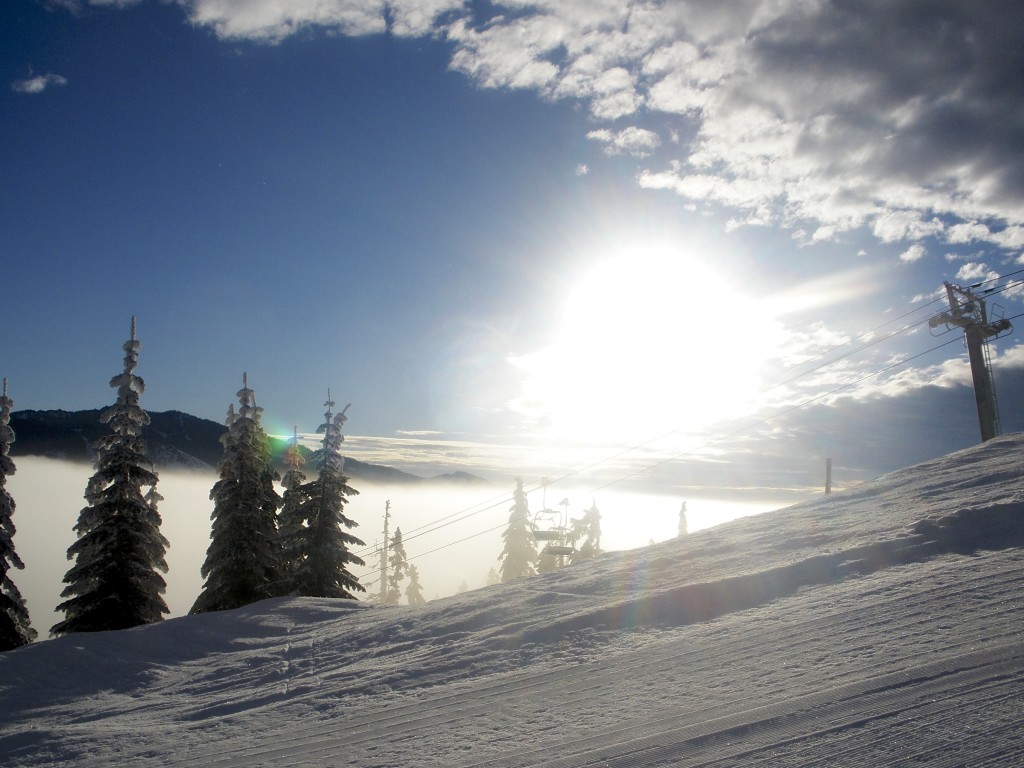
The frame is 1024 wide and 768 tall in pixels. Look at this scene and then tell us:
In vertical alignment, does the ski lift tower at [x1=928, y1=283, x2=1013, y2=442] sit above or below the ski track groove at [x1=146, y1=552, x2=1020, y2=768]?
above

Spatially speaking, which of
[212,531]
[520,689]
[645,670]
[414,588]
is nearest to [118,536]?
[212,531]

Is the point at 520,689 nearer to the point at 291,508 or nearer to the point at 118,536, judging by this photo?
the point at 118,536

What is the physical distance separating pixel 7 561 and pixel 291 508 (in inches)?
427

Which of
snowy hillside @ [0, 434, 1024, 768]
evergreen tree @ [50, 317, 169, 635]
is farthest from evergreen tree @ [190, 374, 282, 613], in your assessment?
snowy hillside @ [0, 434, 1024, 768]

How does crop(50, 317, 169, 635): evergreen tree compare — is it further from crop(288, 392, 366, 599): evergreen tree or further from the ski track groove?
the ski track groove

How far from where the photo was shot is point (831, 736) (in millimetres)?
4625

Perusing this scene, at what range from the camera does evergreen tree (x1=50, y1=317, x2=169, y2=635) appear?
75.6 ft

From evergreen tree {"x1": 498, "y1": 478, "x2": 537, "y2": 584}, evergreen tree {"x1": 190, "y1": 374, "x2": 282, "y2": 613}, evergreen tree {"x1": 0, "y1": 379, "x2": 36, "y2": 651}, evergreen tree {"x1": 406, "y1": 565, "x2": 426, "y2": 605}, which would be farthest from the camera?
evergreen tree {"x1": 406, "y1": 565, "x2": 426, "y2": 605}

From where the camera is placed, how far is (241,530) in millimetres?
26266

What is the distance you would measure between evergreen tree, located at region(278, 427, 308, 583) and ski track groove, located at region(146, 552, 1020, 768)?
2196 centimetres

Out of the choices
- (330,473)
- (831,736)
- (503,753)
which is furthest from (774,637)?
(330,473)

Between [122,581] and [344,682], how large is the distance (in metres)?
19.0

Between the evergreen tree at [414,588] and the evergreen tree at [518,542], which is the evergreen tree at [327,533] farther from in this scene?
the evergreen tree at [414,588]

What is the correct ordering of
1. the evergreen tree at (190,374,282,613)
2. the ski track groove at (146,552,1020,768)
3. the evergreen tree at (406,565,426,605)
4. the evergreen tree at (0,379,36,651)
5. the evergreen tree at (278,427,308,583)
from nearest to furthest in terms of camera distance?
1. the ski track groove at (146,552,1020,768)
2. the evergreen tree at (0,379,36,651)
3. the evergreen tree at (190,374,282,613)
4. the evergreen tree at (278,427,308,583)
5. the evergreen tree at (406,565,426,605)
